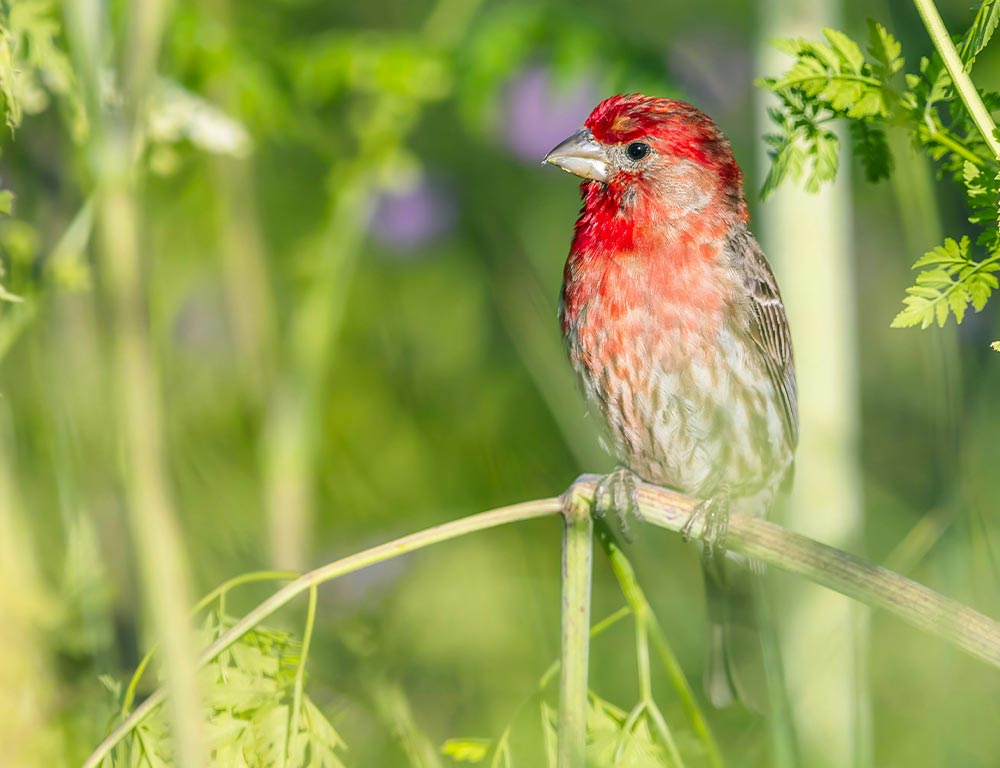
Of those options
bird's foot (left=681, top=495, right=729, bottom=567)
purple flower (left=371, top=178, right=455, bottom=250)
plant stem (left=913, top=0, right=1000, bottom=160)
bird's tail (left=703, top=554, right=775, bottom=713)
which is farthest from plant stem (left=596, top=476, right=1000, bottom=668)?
purple flower (left=371, top=178, right=455, bottom=250)

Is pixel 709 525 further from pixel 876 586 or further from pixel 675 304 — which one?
pixel 675 304

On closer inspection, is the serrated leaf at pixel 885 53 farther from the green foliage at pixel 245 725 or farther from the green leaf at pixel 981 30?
the green foliage at pixel 245 725

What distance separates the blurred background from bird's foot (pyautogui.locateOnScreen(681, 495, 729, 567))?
1.11 feet

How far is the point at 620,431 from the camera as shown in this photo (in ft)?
9.66

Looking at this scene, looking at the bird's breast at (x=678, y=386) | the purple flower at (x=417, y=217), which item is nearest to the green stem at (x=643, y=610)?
the bird's breast at (x=678, y=386)

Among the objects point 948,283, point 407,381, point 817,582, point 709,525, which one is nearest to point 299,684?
point 817,582

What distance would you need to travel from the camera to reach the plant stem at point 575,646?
4.94 feet

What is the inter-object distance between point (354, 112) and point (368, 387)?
3.69 ft

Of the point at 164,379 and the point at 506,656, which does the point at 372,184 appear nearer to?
the point at 164,379

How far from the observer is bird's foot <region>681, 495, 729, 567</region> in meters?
1.83

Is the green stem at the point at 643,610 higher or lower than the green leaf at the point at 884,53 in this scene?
lower

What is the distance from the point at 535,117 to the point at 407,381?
1.22m

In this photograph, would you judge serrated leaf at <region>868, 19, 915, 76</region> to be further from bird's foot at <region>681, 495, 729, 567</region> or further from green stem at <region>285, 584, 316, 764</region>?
green stem at <region>285, 584, 316, 764</region>

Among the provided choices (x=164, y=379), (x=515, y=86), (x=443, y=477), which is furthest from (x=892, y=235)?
(x=164, y=379)
